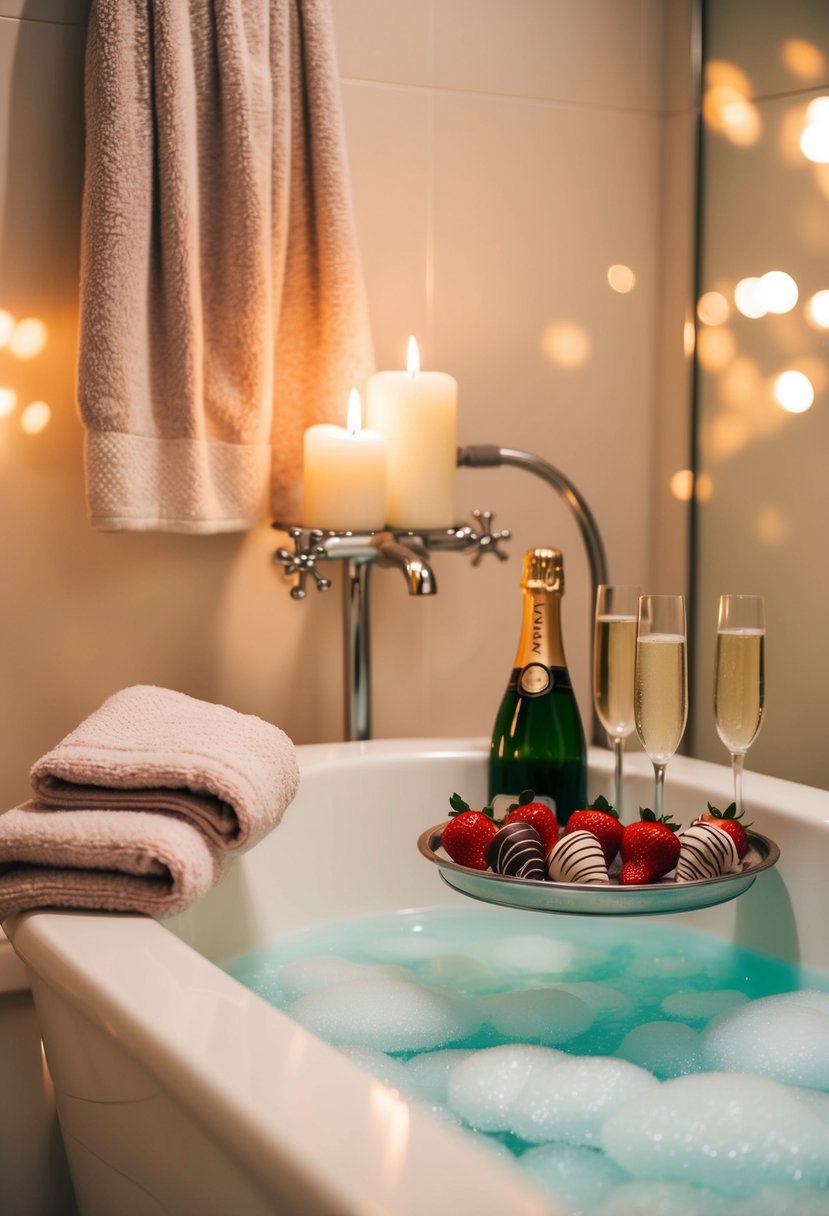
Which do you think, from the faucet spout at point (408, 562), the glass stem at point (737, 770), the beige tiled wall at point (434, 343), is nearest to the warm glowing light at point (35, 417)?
the beige tiled wall at point (434, 343)

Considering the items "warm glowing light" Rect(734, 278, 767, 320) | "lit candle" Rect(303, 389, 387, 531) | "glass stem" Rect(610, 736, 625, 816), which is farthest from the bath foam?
"warm glowing light" Rect(734, 278, 767, 320)

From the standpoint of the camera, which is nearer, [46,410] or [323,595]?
[46,410]

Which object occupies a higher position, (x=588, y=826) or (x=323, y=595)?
(x=323, y=595)

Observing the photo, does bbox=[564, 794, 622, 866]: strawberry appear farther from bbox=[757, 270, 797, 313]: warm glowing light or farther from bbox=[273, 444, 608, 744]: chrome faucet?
bbox=[757, 270, 797, 313]: warm glowing light

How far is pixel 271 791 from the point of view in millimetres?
985

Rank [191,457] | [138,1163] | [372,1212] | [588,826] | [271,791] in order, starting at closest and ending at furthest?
[372,1212], [138,1163], [271,791], [588,826], [191,457]

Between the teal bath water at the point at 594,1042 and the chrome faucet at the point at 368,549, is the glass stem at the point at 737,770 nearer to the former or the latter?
the teal bath water at the point at 594,1042

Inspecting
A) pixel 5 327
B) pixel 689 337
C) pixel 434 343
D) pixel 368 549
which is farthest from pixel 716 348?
pixel 5 327

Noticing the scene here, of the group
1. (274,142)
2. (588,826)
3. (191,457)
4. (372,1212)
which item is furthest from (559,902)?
(274,142)

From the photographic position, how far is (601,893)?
979 millimetres

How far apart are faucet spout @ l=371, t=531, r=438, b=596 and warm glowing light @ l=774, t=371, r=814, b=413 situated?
1.75 ft

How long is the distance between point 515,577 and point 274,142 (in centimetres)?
66

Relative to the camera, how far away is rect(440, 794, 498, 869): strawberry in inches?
42.1

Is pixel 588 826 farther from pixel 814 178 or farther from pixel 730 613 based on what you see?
pixel 814 178
